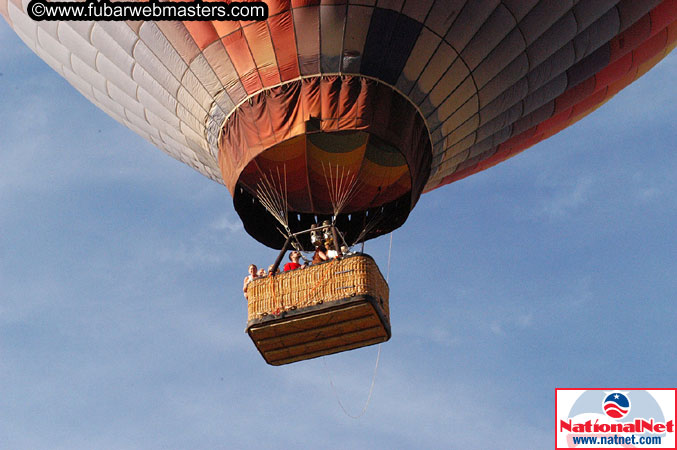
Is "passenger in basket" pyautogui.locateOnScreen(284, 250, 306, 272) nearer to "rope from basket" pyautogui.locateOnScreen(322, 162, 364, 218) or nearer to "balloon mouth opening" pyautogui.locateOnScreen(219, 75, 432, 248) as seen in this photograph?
"balloon mouth opening" pyautogui.locateOnScreen(219, 75, 432, 248)

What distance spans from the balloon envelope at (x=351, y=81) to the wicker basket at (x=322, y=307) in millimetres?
1515

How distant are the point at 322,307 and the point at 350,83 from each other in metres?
2.39

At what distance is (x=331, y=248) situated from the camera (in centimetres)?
1226

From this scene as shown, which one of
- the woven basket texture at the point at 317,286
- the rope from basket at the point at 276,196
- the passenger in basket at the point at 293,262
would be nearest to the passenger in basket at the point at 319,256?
the passenger in basket at the point at 293,262

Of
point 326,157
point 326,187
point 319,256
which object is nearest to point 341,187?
point 326,187

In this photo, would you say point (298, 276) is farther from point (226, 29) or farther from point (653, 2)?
point (653, 2)

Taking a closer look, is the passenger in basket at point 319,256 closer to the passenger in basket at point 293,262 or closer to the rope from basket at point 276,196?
→ the passenger in basket at point 293,262

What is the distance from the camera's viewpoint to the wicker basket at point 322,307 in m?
11.2

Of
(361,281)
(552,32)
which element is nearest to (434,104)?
(552,32)

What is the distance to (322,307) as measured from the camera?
1120 centimetres

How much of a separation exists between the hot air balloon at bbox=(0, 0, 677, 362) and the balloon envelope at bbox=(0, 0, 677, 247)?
0.05 feet

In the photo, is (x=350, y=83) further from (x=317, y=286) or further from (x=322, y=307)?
(x=322, y=307)

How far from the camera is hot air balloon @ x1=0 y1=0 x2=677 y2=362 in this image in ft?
38.4

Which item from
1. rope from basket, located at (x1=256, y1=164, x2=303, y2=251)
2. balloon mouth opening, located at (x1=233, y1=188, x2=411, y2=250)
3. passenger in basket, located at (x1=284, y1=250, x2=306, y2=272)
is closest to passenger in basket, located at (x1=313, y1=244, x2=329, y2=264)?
passenger in basket, located at (x1=284, y1=250, x2=306, y2=272)
